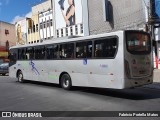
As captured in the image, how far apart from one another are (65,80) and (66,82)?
0.15 m

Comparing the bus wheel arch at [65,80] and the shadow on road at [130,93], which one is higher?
the bus wheel arch at [65,80]

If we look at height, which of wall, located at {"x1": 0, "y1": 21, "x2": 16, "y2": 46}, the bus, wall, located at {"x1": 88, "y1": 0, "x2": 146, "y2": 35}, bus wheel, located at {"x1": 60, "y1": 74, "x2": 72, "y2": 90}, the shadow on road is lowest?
the shadow on road

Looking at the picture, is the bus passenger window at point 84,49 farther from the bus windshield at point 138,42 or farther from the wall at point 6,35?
the wall at point 6,35

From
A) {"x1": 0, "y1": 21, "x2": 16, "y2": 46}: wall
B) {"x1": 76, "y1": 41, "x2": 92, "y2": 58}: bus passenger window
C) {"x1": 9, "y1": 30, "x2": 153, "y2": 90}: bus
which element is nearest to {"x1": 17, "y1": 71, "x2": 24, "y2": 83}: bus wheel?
{"x1": 9, "y1": 30, "x2": 153, "y2": 90}: bus

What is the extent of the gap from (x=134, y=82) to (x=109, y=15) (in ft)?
67.6

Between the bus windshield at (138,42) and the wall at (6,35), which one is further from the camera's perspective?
the wall at (6,35)

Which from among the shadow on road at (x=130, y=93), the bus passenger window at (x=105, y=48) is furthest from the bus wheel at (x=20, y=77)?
the bus passenger window at (x=105, y=48)

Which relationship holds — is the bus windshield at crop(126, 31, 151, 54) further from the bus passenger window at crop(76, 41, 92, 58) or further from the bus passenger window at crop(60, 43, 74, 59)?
the bus passenger window at crop(60, 43, 74, 59)

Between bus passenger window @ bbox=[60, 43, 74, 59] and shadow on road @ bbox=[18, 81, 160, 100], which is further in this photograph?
bus passenger window @ bbox=[60, 43, 74, 59]

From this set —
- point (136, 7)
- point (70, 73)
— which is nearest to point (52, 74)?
point (70, 73)

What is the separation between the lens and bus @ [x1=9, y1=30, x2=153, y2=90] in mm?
10992

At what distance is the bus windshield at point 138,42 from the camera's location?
1109cm

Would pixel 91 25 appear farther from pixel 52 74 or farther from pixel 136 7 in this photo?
pixel 52 74

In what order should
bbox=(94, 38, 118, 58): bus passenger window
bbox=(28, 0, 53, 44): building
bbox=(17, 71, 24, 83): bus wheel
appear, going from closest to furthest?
bbox=(94, 38, 118, 58): bus passenger window
bbox=(17, 71, 24, 83): bus wheel
bbox=(28, 0, 53, 44): building
